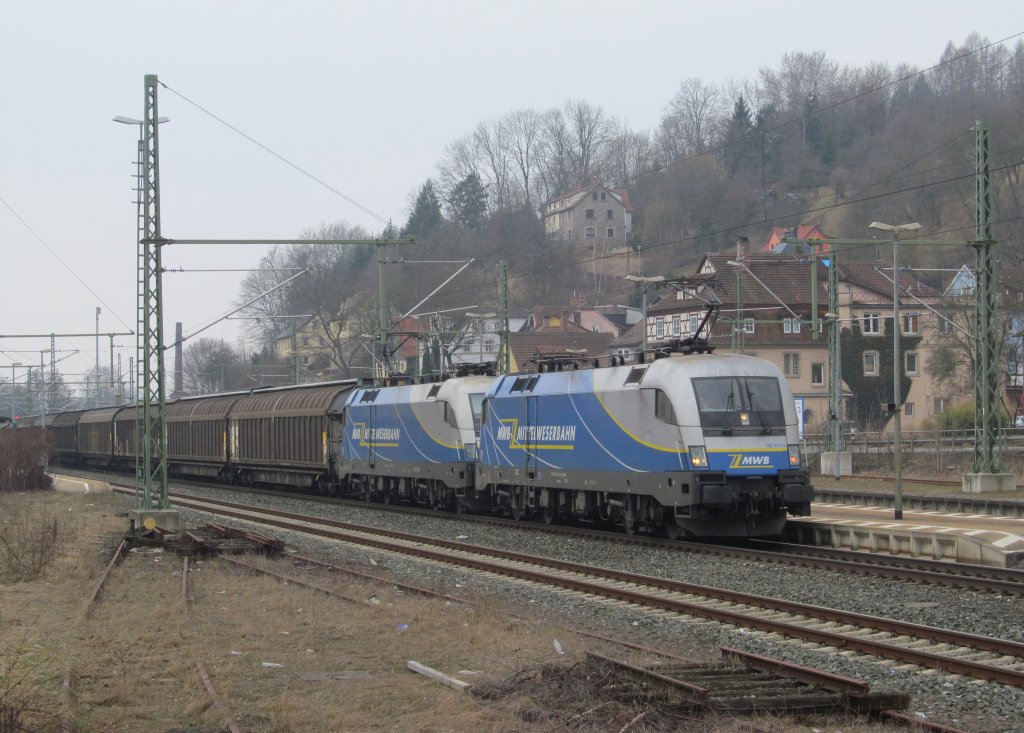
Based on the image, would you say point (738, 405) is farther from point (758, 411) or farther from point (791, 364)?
point (791, 364)

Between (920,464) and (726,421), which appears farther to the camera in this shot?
(920,464)

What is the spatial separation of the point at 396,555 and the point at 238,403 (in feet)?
85.3

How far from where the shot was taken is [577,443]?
23.2 metres

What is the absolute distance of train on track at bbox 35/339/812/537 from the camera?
64.8ft

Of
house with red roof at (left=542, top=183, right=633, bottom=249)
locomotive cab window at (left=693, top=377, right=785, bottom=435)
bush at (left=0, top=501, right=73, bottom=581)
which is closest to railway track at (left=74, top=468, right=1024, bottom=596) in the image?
locomotive cab window at (left=693, top=377, right=785, bottom=435)

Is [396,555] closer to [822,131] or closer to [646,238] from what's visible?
[646,238]

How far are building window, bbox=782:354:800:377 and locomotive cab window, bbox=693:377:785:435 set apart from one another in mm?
53373

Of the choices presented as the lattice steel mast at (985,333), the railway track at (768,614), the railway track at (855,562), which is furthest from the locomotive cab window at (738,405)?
the lattice steel mast at (985,333)

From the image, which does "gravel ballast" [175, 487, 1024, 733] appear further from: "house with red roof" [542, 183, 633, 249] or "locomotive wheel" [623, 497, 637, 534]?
"house with red roof" [542, 183, 633, 249]

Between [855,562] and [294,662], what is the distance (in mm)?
9754

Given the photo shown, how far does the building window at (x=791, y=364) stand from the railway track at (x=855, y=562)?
4965 centimetres

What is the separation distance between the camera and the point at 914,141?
94.3m

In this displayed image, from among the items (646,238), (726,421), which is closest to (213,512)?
(726,421)

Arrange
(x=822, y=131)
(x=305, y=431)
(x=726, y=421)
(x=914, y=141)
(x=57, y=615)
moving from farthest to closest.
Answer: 1. (x=822, y=131)
2. (x=914, y=141)
3. (x=305, y=431)
4. (x=726, y=421)
5. (x=57, y=615)
